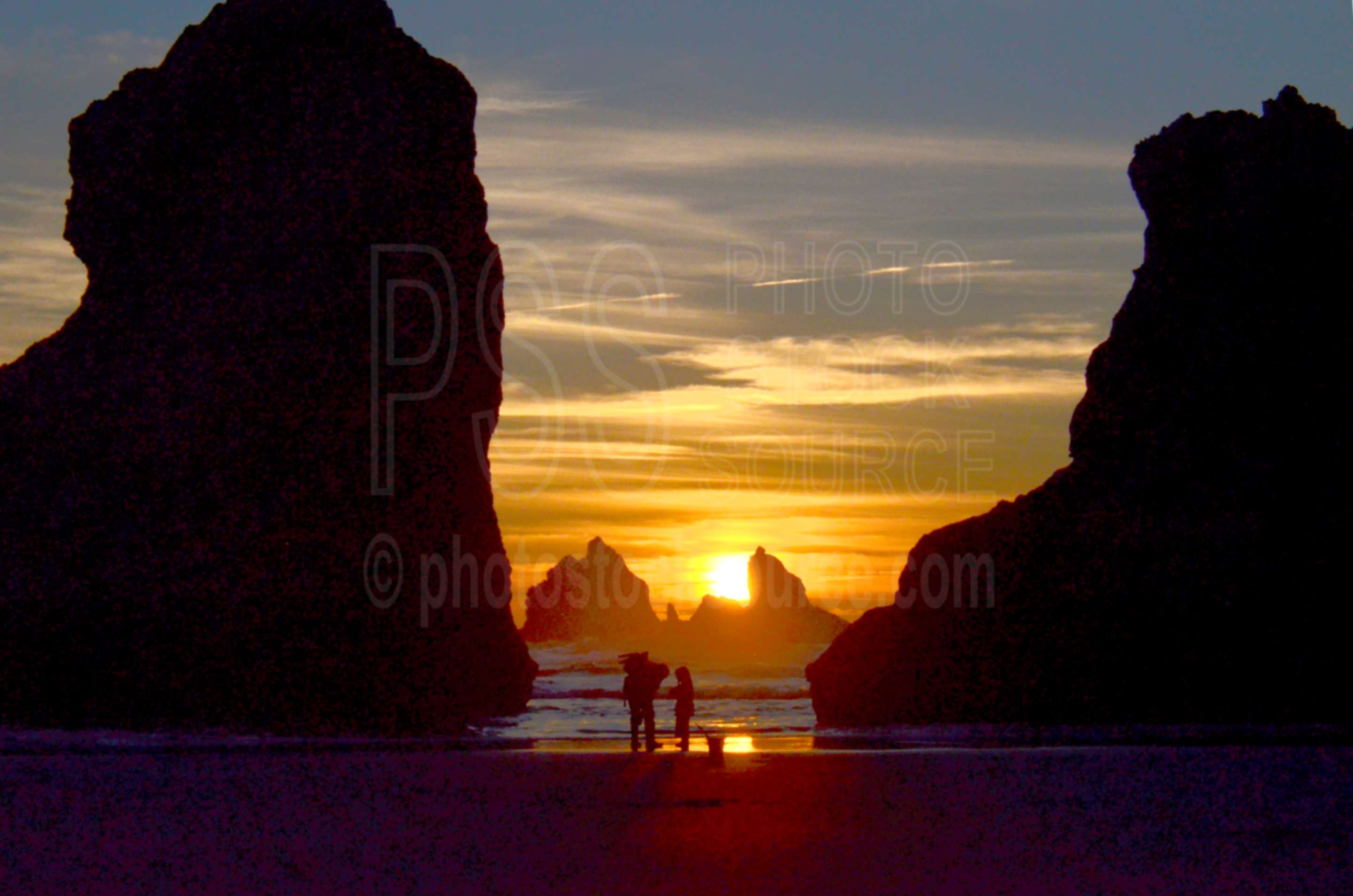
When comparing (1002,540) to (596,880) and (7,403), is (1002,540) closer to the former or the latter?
(7,403)

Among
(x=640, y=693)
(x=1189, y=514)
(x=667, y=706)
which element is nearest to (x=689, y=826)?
(x=640, y=693)

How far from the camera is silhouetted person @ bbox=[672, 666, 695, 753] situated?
1238 inches

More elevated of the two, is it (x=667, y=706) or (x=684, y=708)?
(x=684, y=708)

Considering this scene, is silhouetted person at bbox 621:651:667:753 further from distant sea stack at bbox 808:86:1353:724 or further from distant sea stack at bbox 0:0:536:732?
distant sea stack at bbox 808:86:1353:724

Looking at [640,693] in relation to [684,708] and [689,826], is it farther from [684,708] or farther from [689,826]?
[689,826]

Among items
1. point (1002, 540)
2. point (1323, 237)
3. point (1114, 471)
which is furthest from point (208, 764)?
point (1323, 237)

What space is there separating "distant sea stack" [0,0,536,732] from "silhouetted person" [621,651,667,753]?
16753 mm

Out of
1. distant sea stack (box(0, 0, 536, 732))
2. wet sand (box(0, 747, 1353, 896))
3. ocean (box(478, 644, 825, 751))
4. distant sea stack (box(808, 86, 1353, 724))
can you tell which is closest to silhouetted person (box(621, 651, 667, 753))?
ocean (box(478, 644, 825, 751))

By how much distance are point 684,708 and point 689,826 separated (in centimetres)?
1568

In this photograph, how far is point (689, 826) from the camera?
16.8 meters

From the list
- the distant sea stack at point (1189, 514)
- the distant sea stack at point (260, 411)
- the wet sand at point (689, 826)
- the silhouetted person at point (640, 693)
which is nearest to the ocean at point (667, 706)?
the silhouetted person at point (640, 693)

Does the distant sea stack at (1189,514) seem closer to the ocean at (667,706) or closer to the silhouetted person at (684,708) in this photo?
the ocean at (667,706)

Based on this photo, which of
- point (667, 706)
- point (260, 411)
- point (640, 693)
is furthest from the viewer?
point (667, 706)

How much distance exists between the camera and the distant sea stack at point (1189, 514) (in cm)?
4447
